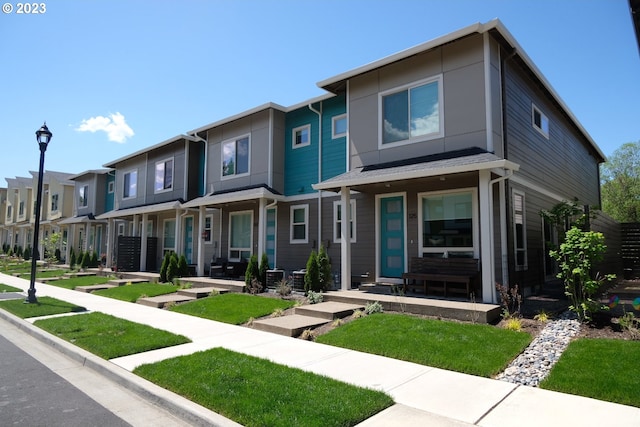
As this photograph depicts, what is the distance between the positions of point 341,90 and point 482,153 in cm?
530

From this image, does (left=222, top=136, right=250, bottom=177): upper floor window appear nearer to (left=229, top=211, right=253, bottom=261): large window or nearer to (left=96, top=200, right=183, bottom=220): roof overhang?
(left=229, top=211, right=253, bottom=261): large window

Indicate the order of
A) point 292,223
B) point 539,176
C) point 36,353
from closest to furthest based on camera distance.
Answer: point 36,353 < point 539,176 < point 292,223

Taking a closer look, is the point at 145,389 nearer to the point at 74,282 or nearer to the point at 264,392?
the point at 264,392

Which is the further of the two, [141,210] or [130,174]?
[130,174]

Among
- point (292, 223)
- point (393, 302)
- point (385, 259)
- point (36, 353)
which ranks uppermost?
point (292, 223)

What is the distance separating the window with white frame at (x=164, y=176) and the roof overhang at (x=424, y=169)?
11.2 meters

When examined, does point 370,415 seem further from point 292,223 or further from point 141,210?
point 141,210

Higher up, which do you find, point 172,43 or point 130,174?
point 172,43

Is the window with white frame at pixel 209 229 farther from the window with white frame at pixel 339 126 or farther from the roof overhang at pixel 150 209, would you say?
the window with white frame at pixel 339 126

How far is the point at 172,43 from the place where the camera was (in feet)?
37.0

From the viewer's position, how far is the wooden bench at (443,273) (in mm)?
8977

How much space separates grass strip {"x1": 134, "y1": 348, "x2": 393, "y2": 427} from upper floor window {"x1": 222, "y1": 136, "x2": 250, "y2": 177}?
36.2ft

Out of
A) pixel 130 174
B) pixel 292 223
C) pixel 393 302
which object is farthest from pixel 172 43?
pixel 130 174

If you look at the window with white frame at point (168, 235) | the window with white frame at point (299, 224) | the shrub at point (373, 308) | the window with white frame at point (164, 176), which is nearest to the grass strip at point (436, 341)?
the shrub at point (373, 308)
